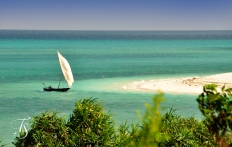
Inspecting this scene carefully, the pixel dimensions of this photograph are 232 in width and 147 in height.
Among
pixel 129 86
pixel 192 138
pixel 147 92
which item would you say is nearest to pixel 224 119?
pixel 192 138

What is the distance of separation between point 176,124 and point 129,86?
117 ft

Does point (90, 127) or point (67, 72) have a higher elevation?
point (67, 72)

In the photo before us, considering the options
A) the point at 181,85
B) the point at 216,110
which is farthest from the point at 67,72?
the point at 216,110

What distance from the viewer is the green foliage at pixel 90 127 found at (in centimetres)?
1762

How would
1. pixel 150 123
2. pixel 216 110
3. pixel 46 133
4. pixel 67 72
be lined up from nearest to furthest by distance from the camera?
pixel 150 123 → pixel 216 110 → pixel 46 133 → pixel 67 72

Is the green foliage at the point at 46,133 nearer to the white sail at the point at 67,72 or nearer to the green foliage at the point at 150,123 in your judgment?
the green foliage at the point at 150,123

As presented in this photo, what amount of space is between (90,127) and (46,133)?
1595 millimetres

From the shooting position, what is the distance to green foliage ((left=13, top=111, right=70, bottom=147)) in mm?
17719

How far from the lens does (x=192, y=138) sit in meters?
17.2

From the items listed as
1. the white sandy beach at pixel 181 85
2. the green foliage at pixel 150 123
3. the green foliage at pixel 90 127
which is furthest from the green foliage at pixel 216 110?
the white sandy beach at pixel 181 85

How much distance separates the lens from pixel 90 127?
17969 mm

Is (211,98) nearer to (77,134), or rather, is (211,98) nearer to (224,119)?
(224,119)

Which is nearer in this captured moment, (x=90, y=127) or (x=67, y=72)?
(x=90, y=127)

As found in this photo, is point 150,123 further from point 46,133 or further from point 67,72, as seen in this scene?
point 67,72
